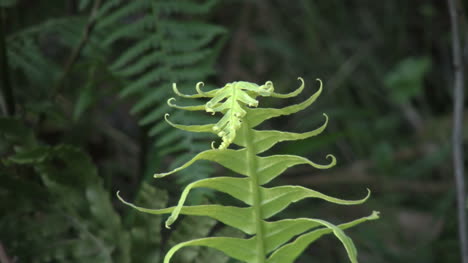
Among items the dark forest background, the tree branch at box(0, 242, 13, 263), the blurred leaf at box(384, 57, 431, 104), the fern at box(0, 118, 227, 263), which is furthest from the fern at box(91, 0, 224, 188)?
the blurred leaf at box(384, 57, 431, 104)

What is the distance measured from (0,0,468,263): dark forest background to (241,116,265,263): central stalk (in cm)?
15

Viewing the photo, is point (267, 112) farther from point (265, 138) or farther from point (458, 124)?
point (458, 124)

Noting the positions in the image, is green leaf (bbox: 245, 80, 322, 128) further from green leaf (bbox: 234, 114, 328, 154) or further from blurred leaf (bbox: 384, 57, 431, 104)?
blurred leaf (bbox: 384, 57, 431, 104)

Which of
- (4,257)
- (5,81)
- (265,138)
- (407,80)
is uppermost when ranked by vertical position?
(407,80)

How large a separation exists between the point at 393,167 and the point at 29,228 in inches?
67.8

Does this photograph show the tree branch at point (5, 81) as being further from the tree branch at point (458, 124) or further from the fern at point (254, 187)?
the tree branch at point (458, 124)

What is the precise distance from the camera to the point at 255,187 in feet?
2.17

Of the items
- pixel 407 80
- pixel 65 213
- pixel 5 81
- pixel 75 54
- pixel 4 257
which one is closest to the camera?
pixel 4 257

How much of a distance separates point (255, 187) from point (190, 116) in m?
0.47

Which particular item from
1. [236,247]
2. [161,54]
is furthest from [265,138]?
[161,54]

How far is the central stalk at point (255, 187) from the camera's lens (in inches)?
25.5

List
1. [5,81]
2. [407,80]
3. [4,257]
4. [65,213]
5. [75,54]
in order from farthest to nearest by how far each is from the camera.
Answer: [407,80] < [75,54] < [5,81] < [65,213] < [4,257]

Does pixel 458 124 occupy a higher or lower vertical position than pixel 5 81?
lower

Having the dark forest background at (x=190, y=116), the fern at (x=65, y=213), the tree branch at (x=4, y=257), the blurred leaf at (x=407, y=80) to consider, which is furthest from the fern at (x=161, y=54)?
the blurred leaf at (x=407, y=80)
